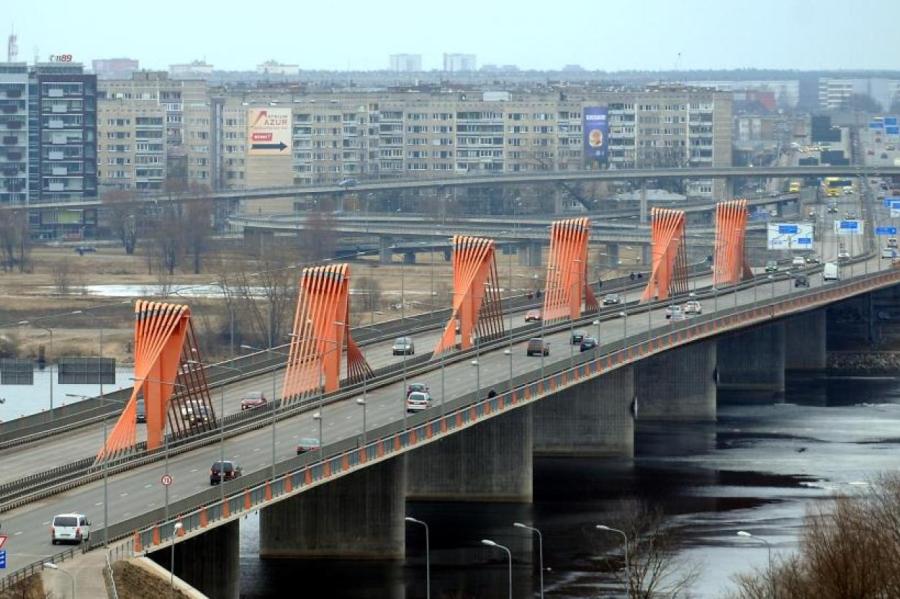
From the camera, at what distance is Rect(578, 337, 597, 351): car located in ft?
432

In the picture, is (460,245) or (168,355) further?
(460,245)

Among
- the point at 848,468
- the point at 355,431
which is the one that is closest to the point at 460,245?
the point at 848,468

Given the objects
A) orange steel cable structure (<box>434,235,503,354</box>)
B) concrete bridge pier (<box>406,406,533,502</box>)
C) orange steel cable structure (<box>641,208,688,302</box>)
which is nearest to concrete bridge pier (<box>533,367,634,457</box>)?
orange steel cable structure (<box>434,235,503,354</box>)

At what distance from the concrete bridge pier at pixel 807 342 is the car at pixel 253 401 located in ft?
234

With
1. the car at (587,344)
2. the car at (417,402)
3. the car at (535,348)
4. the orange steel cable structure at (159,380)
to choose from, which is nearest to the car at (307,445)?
the orange steel cable structure at (159,380)

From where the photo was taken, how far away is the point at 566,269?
150 m

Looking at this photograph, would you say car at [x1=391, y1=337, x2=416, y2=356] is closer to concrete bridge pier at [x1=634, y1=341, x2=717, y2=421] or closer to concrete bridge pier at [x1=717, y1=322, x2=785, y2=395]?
concrete bridge pier at [x1=634, y1=341, x2=717, y2=421]

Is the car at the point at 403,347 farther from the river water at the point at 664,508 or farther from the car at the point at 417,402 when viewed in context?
the car at the point at 417,402

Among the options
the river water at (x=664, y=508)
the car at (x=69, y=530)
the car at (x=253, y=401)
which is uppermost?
the car at (x=253, y=401)

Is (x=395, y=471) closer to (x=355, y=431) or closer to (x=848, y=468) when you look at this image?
(x=355, y=431)

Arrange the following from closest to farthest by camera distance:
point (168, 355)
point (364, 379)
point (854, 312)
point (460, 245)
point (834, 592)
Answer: point (834, 592) → point (168, 355) → point (364, 379) → point (460, 245) → point (854, 312)

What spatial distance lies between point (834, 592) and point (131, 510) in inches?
865

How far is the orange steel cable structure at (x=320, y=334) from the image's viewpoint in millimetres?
112125

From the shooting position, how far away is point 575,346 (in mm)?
135500
